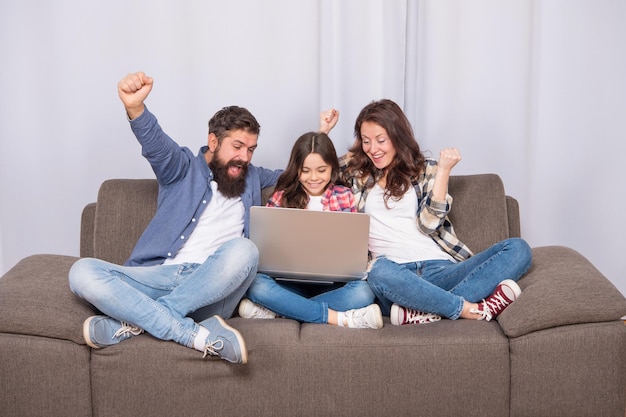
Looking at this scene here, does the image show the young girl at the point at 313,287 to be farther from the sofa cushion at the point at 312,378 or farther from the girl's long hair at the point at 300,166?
the sofa cushion at the point at 312,378

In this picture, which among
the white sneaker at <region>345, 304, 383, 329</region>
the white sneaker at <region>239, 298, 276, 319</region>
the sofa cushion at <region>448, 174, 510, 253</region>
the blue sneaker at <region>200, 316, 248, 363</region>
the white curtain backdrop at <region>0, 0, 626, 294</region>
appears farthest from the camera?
the white curtain backdrop at <region>0, 0, 626, 294</region>

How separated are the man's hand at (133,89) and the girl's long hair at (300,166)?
600 millimetres

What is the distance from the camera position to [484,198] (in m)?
3.05

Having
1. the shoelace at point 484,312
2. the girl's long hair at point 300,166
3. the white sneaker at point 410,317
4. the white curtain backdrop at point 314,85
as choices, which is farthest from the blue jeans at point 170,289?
the white curtain backdrop at point 314,85

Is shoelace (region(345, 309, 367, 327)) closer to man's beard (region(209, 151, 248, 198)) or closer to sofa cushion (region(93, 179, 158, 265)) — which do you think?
man's beard (region(209, 151, 248, 198))

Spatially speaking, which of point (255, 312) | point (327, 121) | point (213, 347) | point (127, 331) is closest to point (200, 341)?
point (213, 347)

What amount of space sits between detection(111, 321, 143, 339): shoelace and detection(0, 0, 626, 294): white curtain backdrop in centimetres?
132

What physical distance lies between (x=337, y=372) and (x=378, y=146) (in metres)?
0.93

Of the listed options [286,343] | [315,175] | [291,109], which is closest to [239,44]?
[291,109]

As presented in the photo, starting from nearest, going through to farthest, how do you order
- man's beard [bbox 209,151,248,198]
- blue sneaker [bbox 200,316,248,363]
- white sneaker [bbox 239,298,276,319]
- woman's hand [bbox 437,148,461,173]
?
1. blue sneaker [bbox 200,316,248,363]
2. white sneaker [bbox 239,298,276,319]
3. woman's hand [bbox 437,148,461,173]
4. man's beard [bbox 209,151,248,198]

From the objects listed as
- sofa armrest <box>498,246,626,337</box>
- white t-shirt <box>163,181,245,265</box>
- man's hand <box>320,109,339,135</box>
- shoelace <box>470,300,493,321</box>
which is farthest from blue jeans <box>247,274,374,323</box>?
man's hand <box>320,109,339,135</box>

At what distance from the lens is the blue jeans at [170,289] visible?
7.98 feet

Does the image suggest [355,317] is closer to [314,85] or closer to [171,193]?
[171,193]

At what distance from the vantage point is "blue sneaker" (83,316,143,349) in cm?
239
